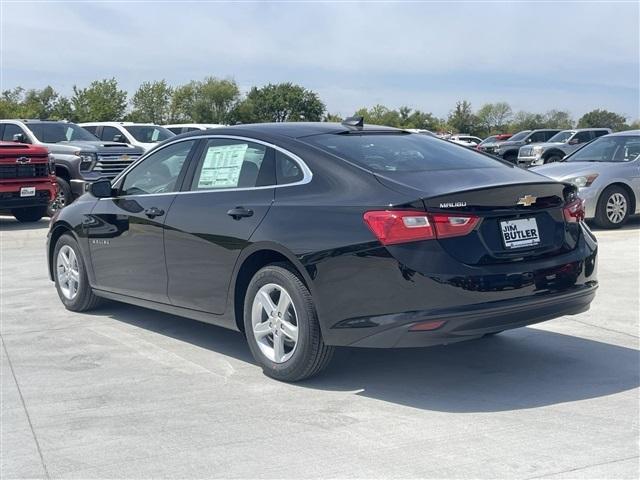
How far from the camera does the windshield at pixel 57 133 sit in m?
18.4

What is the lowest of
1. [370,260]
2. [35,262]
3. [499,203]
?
[35,262]

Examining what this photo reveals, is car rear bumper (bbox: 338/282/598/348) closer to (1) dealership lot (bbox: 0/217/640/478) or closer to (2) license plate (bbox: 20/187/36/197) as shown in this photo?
(1) dealership lot (bbox: 0/217/640/478)

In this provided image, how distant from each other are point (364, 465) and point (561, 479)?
2.98 ft

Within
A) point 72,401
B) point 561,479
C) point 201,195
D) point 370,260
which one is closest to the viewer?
point 561,479

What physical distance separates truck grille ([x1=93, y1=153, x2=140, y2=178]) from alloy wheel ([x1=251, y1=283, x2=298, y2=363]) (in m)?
12.6

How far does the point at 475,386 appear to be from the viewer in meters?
5.35

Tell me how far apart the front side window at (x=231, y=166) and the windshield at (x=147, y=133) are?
56.0ft

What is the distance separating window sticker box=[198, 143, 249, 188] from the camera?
6016 mm

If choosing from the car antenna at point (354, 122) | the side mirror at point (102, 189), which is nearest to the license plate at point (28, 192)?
the side mirror at point (102, 189)

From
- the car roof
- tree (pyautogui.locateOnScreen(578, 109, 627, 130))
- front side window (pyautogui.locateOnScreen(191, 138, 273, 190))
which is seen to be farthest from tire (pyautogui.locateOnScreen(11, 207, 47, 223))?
tree (pyautogui.locateOnScreen(578, 109, 627, 130))

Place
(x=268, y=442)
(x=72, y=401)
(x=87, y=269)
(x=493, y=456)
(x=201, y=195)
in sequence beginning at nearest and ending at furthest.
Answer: (x=493, y=456) → (x=268, y=442) → (x=72, y=401) → (x=201, y=195) → (x=87, y=269)

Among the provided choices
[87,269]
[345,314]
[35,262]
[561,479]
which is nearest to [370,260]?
[345,314]

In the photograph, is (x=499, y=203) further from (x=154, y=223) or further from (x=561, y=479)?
(x=154, y=223)

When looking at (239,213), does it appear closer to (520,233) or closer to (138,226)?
(138,226)
